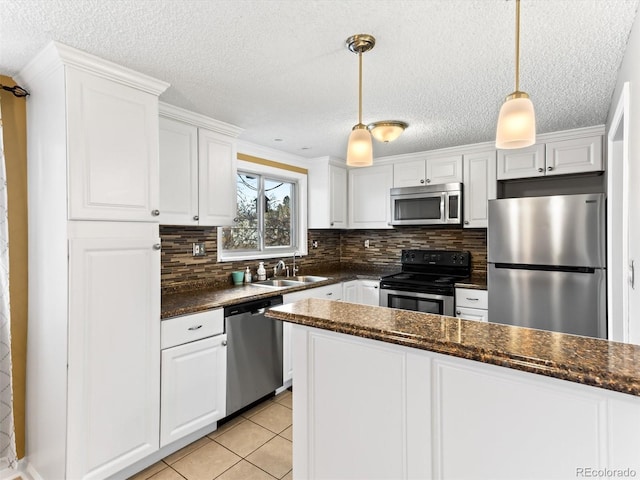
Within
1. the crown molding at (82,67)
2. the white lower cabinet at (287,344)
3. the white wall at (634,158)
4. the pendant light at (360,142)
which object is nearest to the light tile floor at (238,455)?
the white lower cabinet at (287,344)

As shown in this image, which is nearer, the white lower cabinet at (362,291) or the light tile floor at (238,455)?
the light tile floor at (238,455)

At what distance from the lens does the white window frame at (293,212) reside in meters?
3.38

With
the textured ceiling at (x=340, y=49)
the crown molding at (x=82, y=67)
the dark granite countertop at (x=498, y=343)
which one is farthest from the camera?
the crown molding at (x=82, y=67)

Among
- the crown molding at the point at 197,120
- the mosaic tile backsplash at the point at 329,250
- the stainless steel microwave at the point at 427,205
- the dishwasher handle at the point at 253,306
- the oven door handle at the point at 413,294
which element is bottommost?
the oven door handle at the point at 413,294

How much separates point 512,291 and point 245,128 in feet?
8.58

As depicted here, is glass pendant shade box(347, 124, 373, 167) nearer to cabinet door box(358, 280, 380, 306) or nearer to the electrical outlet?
the electrical outlet

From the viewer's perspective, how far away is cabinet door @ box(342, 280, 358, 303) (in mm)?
3691

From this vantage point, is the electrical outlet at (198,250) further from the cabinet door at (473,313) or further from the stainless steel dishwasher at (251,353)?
the cabinet door at (473,313)

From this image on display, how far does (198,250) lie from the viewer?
9.75 ft

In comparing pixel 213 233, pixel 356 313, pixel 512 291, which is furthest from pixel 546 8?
pixel 213 233

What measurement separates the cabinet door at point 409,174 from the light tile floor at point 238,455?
8.49 ft

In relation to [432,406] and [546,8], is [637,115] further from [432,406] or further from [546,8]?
[432,406]

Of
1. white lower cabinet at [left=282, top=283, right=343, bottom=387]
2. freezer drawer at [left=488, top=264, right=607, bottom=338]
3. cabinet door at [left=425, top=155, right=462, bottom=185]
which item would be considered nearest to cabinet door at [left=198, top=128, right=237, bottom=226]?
white lower cabinet at [left=282, top=283, right=343, bottom=387]

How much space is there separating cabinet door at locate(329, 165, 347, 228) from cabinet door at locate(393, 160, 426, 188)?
24.7 inches
